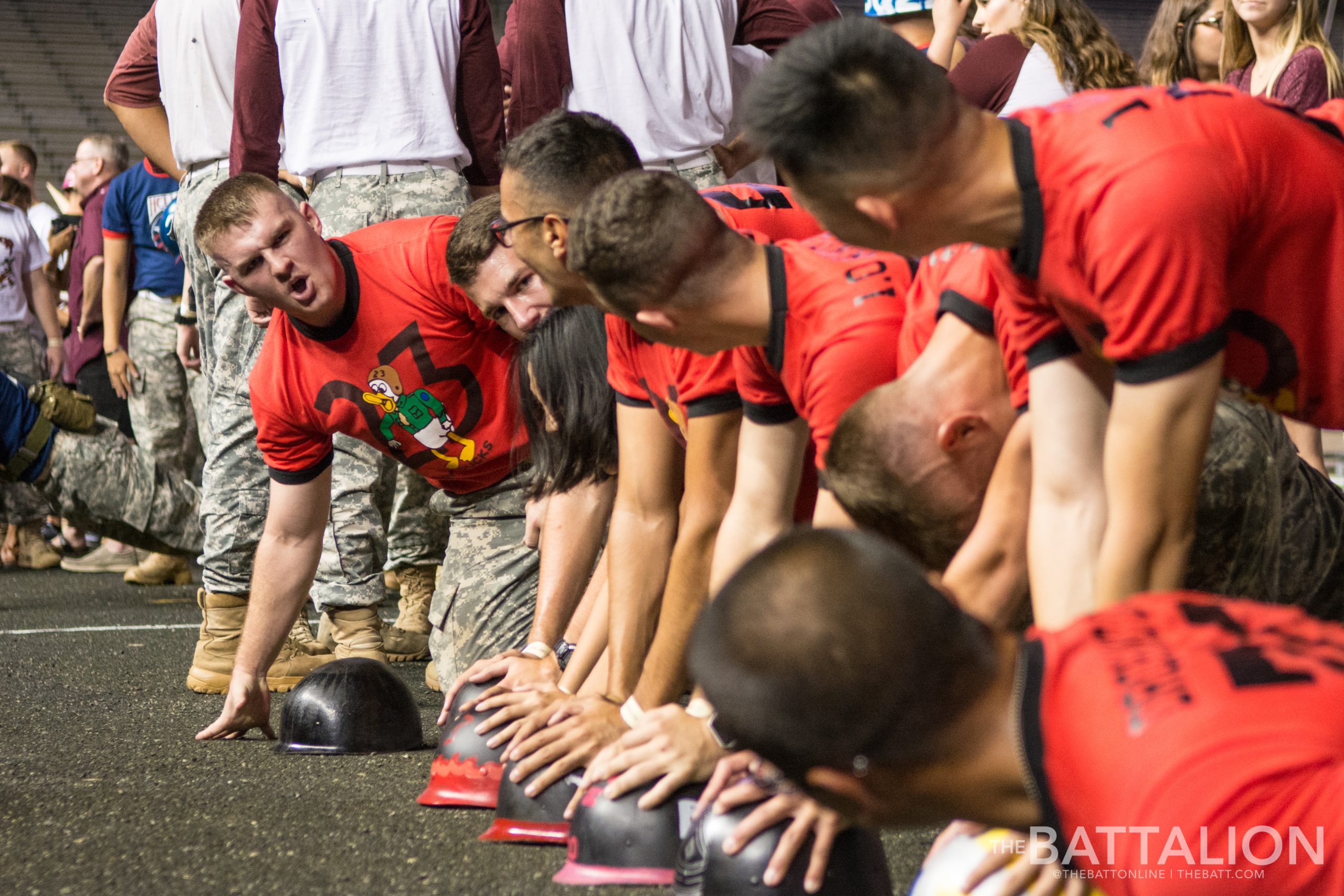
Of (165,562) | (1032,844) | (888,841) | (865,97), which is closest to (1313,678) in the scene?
(1032,844)

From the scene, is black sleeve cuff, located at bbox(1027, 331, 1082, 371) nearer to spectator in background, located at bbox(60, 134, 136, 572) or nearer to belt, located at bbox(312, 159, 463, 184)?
belt, located at bbox(312, 159, 463, 184)

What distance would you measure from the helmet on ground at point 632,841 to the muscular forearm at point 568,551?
88 centimetres

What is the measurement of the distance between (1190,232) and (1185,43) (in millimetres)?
3244

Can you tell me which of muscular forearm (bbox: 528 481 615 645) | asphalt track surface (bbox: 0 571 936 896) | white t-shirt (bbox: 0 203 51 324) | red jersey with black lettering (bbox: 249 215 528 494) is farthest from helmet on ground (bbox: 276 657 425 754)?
white t-shirt (bbox: 0 203 51 324)

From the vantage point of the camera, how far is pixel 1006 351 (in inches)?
86.6

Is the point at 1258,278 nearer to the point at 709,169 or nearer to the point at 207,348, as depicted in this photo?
the point at 709,169

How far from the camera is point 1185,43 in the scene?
4578mm

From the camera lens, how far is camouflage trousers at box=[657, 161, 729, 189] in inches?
161

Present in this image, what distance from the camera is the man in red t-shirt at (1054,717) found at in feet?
4.08

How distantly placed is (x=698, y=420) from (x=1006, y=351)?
719 mm

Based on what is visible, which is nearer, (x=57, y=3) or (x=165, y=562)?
(x=165, y=562)

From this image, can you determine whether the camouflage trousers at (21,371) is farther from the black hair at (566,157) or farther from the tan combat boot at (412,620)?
the black hair at (566,157)

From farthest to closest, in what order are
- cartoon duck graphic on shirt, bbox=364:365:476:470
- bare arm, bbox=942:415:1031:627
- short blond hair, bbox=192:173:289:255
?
cartoon duck graphic on shirt, bbox=364:365:476:470, short blond hair, bbox=192:173:289:255, bare arm, bbox=942:415:1031:627

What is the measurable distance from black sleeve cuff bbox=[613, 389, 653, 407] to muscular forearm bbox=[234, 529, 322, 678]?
1119 mm
